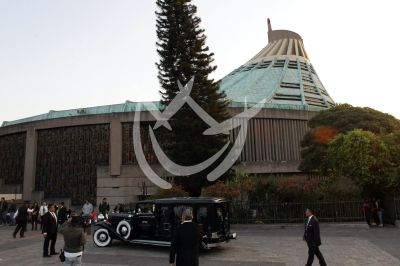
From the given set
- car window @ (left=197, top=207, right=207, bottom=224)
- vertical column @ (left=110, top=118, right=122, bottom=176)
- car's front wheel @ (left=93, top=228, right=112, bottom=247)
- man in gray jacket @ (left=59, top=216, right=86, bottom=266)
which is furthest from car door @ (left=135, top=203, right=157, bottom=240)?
vertical column @ (left=110, top=118, right=122, bottom=176)

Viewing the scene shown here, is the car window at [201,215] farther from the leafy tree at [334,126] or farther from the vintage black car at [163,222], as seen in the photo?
the leafy tree at [334,126]

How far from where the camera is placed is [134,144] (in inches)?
1353

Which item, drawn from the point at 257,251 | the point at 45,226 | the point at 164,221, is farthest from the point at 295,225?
the point at 45,226

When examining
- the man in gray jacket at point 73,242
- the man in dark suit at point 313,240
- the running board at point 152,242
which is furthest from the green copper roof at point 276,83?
the man in gray jacket at point 73,242

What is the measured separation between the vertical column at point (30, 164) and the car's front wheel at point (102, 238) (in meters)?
24.0

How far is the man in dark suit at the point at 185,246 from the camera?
19.8ft

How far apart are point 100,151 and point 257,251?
959 inches

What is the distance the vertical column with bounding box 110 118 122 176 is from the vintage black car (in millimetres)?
19192

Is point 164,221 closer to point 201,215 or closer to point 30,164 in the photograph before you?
point 201,215

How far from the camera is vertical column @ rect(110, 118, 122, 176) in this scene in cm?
3309

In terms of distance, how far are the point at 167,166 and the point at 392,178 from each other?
1530 centimetres

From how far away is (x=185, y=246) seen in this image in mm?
6094

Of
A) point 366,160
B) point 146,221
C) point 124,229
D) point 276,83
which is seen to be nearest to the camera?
point 146,221

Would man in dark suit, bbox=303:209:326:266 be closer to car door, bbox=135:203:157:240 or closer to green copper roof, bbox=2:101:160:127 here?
car door, bbox=135:203:157:240
